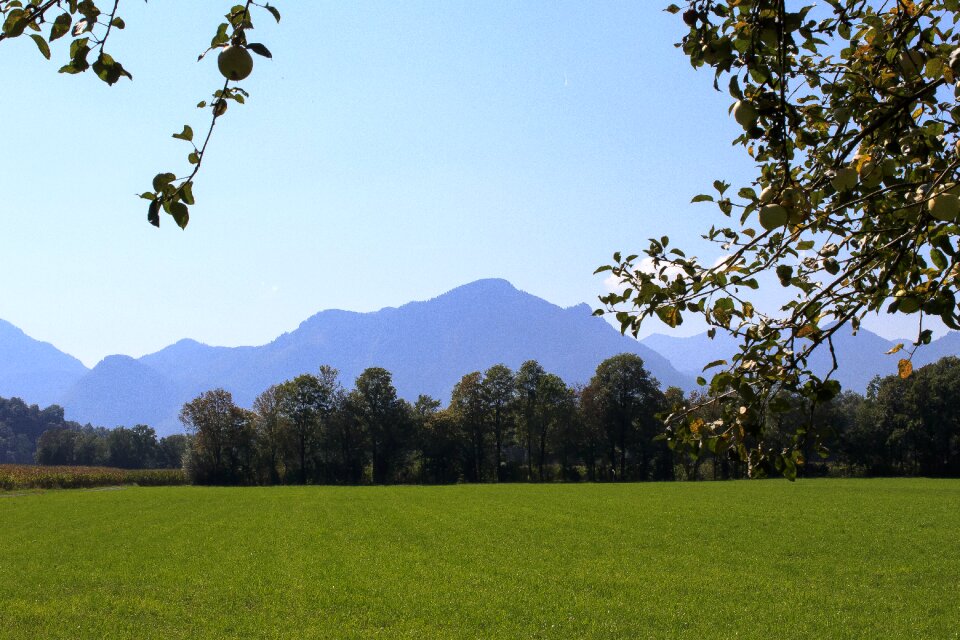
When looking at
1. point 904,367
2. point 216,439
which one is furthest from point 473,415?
point 904,367

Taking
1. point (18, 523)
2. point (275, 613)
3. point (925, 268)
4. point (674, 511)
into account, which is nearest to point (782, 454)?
point (925, 268)

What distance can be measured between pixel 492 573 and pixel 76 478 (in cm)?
5983

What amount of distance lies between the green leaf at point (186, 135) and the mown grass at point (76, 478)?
66161mm

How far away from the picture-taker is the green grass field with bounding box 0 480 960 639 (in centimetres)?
1183

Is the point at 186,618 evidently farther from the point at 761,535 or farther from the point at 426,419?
the point at 426,419

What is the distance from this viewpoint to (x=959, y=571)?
15.7 m

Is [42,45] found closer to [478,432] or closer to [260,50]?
[260,50]

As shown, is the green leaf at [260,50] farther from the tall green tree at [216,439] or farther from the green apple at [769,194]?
the tall green tree at [216,439]

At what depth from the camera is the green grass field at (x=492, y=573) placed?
11.8 metres

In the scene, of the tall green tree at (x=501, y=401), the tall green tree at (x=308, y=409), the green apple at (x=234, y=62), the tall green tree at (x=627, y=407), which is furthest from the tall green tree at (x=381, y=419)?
the green apple at (x=234, y=62)

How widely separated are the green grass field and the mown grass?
1252 inches

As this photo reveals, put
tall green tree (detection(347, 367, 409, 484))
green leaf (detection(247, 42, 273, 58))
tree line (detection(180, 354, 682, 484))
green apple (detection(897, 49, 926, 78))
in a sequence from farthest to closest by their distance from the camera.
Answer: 1. tall green tree (detection(347, 367, 409, 484))
2. tree line (detection(180, 354, 682, 484))
3. green apple (detection(897, 49, 926, 78))
4. green leaf (detection(247, 42, 273, 58))

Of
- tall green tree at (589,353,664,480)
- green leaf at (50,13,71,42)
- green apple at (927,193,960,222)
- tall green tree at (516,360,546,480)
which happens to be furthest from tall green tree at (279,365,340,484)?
green apple at (927,193,960,222)

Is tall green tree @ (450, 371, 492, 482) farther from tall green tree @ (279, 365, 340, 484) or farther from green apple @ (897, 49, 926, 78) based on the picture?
green apple @ (897, 49, 926, 78)
